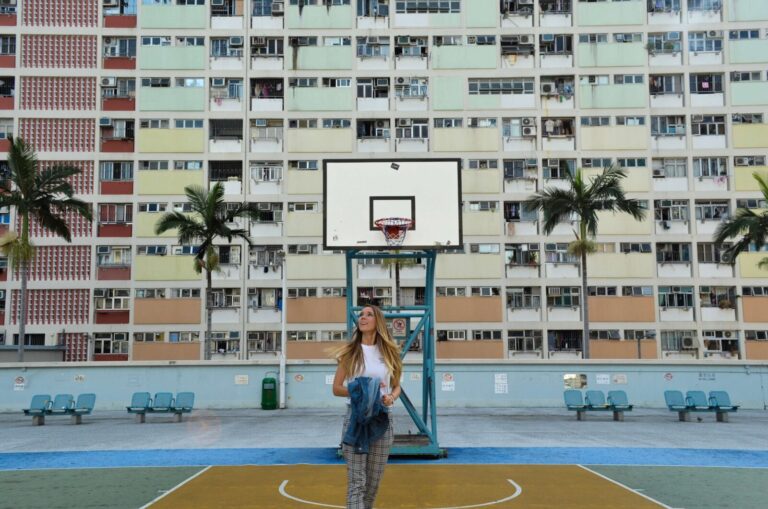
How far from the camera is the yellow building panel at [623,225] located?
43.1 meters

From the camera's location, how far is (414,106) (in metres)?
44.0

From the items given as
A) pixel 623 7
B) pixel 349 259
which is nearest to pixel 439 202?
pixel 349 259

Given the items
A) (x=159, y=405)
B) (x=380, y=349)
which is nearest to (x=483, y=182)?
(x=159, y=405)

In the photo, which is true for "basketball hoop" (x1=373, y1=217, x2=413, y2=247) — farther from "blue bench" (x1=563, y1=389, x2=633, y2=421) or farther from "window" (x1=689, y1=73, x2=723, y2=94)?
"window" (x1=689, y1=73, x2=723, y2=94)

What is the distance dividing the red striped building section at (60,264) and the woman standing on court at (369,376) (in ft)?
131

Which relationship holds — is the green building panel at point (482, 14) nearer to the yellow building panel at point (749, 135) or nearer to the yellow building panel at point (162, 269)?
the yellow building panel at point (749, 135)

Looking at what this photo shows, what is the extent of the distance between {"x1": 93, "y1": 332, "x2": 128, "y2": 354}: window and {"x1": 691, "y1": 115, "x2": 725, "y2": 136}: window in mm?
35247

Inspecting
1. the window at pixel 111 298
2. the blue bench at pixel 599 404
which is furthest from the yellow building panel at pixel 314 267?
the blue bench at pixel 599 404

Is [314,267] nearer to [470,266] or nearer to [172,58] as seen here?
[470,266]

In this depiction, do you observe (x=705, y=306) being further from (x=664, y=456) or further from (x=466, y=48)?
(x=664, y=456)

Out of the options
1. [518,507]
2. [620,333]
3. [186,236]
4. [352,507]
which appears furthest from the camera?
[620,333]

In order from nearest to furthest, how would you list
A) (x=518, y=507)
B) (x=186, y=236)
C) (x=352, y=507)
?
1. (x=352, y=507)
2. (x=518, y=507)
3. (x=186, y=236)

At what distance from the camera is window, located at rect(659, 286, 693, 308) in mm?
42625

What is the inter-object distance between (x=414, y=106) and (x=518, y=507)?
36060 millimetres
